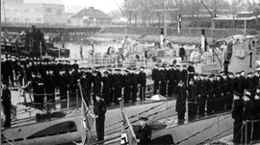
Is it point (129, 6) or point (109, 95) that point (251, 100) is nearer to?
point (109, 95)

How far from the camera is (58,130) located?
33.4 ft

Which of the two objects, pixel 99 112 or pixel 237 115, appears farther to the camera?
pixel 99 112

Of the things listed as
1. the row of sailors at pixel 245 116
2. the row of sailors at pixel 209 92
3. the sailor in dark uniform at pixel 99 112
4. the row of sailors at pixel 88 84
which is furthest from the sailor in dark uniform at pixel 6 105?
the row of sailors at pixel 245 116

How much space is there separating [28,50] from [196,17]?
23.6m

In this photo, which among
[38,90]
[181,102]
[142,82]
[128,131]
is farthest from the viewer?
[142,82]

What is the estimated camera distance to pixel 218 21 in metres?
33.5

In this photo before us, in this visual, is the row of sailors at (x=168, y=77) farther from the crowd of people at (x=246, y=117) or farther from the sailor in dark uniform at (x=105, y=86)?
the crowd of people at (x=246, y=117)

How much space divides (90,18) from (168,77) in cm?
5196

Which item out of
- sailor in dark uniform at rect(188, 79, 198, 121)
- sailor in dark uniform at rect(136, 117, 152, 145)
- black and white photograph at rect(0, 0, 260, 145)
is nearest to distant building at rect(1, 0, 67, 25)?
black and white photograph at rect(0, 0, 260, 145)

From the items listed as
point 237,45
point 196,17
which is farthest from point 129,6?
point 237,45

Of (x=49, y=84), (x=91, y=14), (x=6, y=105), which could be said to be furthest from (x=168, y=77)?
(x=91, y=14)

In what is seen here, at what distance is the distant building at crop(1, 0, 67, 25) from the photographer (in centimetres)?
5519

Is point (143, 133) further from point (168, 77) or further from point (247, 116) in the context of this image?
point (168, 77)

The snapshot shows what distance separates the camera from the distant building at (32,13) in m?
55.2
